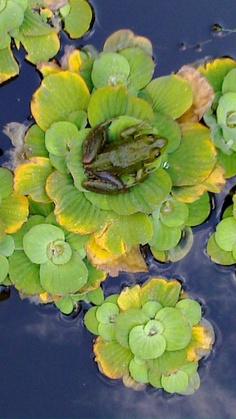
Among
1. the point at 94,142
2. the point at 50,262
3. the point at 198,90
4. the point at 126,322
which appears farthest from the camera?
the point at 126,322

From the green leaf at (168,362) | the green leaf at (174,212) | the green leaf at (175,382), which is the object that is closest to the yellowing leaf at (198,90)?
the green leaf at (174,212)

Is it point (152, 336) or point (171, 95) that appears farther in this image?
point (152, 336)

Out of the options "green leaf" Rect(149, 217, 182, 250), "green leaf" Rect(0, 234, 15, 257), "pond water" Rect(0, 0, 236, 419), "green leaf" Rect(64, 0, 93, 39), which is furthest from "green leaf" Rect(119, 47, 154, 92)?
"green leaf" Rect(0, 234, 15, 257)

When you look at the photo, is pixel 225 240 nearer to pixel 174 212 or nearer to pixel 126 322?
pixel 174 212

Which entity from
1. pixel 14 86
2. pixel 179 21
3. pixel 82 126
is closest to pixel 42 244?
pixel 82 126

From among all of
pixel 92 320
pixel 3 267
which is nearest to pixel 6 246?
pixel 3 267
